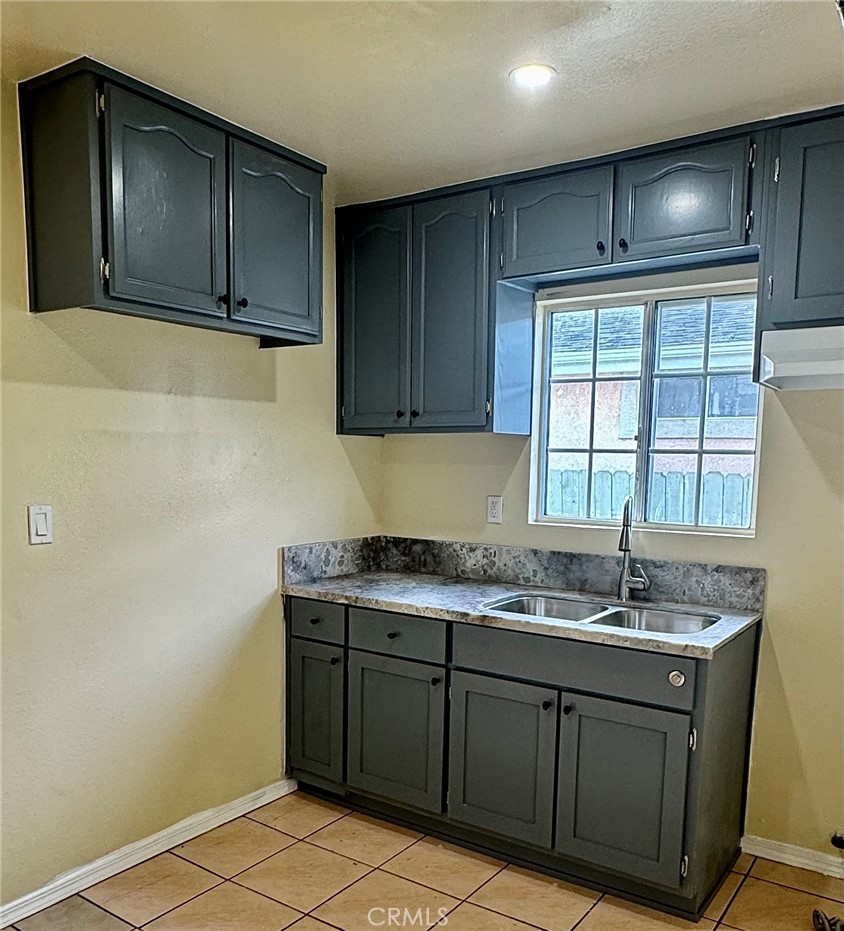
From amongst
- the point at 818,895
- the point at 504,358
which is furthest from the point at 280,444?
the point at 818,895

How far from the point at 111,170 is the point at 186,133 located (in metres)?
0.31

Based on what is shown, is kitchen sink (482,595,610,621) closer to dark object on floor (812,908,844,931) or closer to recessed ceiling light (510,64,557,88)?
dark object on floor (812,908,844,931)

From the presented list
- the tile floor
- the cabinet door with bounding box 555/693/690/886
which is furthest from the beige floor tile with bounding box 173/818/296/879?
the cabinet door with bounding box 555/693/690/886

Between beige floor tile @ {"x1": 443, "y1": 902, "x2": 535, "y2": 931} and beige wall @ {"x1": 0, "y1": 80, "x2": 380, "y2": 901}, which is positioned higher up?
beige wall @ {"x1": 0, "y1": 80, "x2": 380, "y2": 901}

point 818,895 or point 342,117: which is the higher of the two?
point 342,117

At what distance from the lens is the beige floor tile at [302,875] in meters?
2.32

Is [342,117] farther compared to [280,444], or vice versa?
[280,444]

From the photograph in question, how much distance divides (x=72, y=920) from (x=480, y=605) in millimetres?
1556

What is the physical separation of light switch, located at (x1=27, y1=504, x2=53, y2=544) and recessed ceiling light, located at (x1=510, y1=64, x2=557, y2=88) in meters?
1.81

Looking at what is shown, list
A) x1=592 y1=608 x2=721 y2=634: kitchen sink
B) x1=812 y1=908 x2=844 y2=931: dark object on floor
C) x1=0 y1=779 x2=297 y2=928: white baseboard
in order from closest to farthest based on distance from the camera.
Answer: x1=812 y1=908 x2=844 y2=931: dark object on floor, x1=0 y1=779 x2=297 y2=928: white baseboard, x1=592 y1=608 x2=721 y2=634: kitchen sink

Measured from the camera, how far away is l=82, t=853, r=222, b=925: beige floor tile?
2230 millimetres

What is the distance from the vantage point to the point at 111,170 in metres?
2.02

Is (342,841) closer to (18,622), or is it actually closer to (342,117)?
(18,622)

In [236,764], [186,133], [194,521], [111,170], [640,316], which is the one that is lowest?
[236,764]
